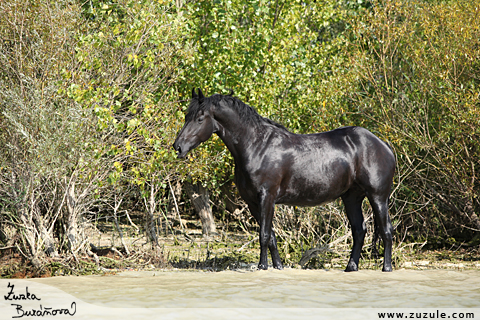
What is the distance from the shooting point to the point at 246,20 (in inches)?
452

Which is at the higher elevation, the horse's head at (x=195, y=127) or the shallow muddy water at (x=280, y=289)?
the horse's head at (x=195, y=127)

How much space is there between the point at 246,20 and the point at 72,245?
6.20 metres

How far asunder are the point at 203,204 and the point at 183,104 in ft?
8.84

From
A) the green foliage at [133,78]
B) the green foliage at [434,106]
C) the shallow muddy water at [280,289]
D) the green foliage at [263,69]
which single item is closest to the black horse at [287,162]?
the shallow muddy water at [280,289]

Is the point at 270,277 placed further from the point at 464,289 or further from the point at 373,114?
the point at 373,114

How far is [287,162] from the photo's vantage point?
283 inches

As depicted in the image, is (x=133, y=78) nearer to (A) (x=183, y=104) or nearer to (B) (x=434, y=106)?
(A) (x=183, y=104)

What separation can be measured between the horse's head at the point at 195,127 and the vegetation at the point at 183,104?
801mm

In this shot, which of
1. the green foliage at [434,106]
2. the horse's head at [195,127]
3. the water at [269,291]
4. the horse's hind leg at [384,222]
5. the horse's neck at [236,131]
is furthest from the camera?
the green foliage at [434,106]

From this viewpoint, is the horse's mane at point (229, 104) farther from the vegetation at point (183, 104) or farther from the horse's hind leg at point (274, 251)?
the horse's hind leg at point (274, 251)

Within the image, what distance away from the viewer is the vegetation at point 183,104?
24.8 feet

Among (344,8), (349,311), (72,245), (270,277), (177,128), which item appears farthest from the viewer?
(344,8)

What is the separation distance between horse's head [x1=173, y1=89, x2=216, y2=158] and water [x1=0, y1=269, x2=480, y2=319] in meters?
1.72

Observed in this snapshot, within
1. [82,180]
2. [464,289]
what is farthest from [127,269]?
[464,289]
